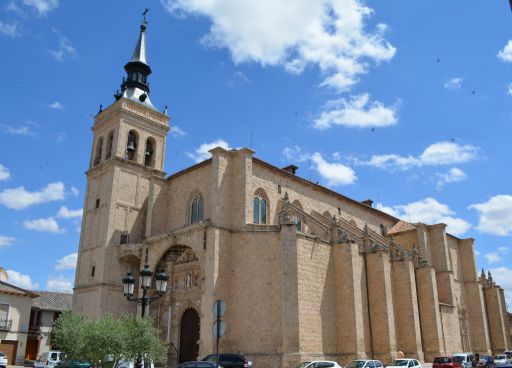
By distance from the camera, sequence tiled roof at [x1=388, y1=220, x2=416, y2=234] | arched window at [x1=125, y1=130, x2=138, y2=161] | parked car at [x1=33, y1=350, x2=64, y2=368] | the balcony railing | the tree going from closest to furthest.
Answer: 1. the tree
2. parked car at [x1=33, y1=350, x2=64, y2=368]
3. arched window at [x1=125, y1=130, x2=138, y2=161]
4. the balcony railing
5. tiled roof at [x1=388, y1=220, x2=416, y2=234]

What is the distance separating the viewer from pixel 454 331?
33750 mm

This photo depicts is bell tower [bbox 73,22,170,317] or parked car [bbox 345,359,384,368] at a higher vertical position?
bell tower [bbox 73,22,170,317]

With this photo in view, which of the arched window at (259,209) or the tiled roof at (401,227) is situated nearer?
the arched window at (259,209)

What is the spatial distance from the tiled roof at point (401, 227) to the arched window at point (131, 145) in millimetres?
22416

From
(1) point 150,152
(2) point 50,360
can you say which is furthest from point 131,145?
(2) point 50,360

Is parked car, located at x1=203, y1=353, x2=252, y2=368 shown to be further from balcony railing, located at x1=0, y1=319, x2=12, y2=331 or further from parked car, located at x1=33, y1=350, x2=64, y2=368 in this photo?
balcony railing, located at x1=0, y1=319, x2=12, y2=331

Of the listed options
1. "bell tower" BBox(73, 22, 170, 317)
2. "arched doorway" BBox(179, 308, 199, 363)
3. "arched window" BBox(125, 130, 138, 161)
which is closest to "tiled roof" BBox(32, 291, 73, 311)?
"bell tower" BBox(73, 22, 170, 317)

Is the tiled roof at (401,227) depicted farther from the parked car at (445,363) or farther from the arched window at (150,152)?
the arched window at (150,152)

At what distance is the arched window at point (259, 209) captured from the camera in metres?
28.2

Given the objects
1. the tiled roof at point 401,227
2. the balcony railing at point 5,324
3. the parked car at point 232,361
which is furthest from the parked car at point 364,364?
the balcony railing at point 5,324

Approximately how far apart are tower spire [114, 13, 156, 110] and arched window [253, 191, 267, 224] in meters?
11.9

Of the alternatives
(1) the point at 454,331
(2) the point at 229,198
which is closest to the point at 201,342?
(2) the point at 229,198

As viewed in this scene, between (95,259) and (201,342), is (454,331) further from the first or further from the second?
(95,259)

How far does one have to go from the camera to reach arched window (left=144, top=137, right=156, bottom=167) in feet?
111
